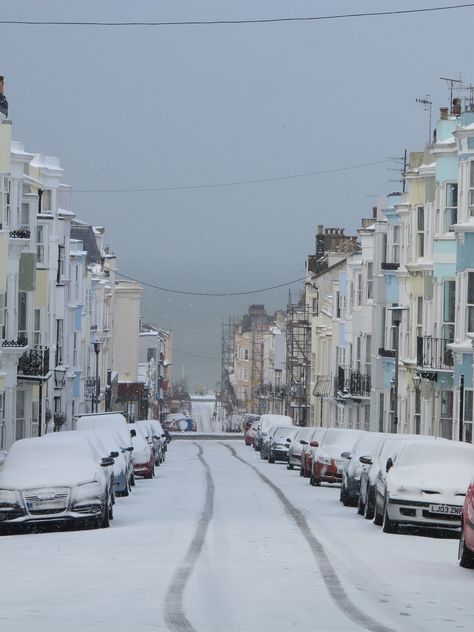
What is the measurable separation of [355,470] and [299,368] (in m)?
86.6

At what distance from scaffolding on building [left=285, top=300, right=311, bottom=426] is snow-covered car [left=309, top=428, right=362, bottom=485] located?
61.4 metres

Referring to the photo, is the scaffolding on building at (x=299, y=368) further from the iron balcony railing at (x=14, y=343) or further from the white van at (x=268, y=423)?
the iron balcony railing at (x=14, y=343)

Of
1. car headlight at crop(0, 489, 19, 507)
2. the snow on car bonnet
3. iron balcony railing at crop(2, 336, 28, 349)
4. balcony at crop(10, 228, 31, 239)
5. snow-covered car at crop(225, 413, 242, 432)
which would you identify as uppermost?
balcony at crop(10, 228, 31, 239)

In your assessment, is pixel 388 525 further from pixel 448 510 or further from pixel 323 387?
pixel 323 387

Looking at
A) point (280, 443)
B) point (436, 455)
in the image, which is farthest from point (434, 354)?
point (436, 455)

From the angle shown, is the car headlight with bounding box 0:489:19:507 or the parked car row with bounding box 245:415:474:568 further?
the parked car row with bounding box 245:415:474:568

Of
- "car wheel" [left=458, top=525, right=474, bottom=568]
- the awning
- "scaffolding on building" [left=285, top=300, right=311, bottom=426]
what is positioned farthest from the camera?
"scaffolding on building" [left=285, top=300, right=311, bottom=426]

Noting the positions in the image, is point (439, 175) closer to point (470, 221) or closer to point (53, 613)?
point (470, 221)

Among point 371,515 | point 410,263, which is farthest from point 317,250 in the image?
point 371,515

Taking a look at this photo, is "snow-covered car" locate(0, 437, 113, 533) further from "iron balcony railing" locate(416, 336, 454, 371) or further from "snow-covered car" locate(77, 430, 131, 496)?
"iron balcony railing" locate(416, 336, 454, 371)

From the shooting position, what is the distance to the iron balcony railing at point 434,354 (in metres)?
53.0

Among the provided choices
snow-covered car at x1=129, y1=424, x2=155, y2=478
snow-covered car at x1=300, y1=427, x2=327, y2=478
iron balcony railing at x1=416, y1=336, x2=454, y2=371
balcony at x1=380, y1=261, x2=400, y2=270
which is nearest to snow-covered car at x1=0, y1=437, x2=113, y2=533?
snow-covered car at x1=300, y1=427, x2=327, y2=478

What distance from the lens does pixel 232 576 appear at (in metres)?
15.9

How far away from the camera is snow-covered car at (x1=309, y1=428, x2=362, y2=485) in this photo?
38969mm
